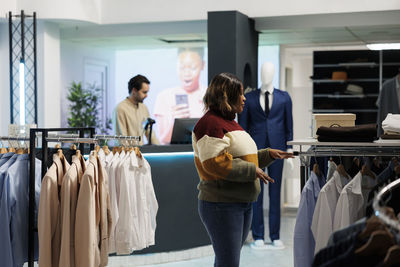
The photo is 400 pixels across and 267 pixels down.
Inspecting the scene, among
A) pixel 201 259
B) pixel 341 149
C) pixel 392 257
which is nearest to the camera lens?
pixel 392 257

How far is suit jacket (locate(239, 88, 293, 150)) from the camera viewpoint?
630 centimetres

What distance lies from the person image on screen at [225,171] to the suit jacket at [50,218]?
0.78 m

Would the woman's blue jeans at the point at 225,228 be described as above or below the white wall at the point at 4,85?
below

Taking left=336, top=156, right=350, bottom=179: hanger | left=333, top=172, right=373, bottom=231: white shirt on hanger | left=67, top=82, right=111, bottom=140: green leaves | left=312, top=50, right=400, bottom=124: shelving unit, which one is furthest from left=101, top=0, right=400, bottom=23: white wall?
left=333, top=172, right=373, bottom=231: white shirt on hanger

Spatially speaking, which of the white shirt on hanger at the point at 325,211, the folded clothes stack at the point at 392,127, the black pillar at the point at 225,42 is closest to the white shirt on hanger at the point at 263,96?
the black pillar at the point at 225,42

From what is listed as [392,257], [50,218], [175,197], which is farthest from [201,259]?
[392,257]

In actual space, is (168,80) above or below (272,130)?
above

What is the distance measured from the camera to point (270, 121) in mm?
6312

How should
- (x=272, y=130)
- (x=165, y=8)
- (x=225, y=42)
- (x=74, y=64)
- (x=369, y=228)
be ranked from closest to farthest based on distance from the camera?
(x=369, y=228) → (x=272, y=130) → (x=225, y=42) → (x=165, y=8) → (x=74, y=64)

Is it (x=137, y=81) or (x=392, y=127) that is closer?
(x=392, y=127)

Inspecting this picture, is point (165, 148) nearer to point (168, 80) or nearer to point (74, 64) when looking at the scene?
point (74, 64)

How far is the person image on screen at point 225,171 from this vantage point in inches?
130

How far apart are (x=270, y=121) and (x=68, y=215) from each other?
3340 millimetres

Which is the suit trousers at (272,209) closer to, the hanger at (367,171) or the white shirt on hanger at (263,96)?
the white shirt on hanger at (263,96)
